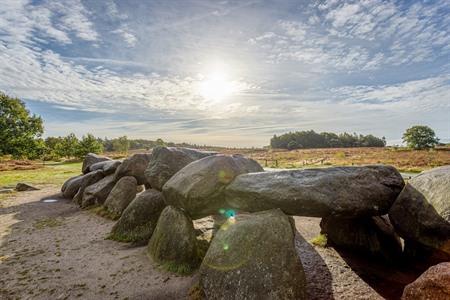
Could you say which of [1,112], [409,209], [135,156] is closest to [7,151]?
[1,112]

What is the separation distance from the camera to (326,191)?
6664 mm

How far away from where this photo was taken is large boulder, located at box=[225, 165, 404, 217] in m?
6.65

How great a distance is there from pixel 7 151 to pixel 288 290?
40166 mm

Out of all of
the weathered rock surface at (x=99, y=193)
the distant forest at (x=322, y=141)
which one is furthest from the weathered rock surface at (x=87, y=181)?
the distant forest at (x=322, y=141)

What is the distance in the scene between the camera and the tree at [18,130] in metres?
33.9

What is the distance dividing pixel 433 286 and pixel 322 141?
119 m

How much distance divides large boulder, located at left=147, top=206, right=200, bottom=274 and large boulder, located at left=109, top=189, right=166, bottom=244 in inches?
55.2

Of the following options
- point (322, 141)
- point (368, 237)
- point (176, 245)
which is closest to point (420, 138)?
point (322, 141)

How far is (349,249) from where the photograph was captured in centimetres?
859

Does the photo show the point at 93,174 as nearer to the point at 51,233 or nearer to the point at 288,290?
the point at 51,233

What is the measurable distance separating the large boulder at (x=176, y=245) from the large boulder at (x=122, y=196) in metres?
5.35

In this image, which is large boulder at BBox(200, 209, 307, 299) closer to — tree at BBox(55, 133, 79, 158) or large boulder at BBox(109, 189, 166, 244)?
large boulder at BBox(109, 189, 166, 244)

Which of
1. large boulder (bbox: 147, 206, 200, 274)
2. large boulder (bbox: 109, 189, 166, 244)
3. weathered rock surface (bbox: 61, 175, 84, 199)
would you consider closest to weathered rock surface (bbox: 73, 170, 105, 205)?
weathered rock surface (bbox: 61, 175, 84, 199)

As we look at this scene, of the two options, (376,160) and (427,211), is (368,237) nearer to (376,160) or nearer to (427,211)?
(427,211)
